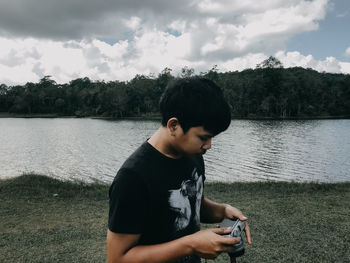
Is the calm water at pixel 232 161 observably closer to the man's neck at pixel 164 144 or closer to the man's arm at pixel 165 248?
A: the man's neck at pixel 164 144

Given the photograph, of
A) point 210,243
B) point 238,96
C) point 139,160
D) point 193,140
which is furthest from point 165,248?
point 238,96

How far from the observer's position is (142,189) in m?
1.42

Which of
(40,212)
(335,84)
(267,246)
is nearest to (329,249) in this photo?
(267,246)

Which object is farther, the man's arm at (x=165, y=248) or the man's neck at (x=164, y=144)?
A: the man's neck at (x=164, y=144)

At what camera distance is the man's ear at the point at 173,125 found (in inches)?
61.7

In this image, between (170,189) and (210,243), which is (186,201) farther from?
(210,243)

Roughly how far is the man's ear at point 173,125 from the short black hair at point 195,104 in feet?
0.07

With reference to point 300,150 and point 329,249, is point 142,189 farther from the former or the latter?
point 300,150

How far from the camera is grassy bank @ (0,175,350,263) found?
17.8 feet

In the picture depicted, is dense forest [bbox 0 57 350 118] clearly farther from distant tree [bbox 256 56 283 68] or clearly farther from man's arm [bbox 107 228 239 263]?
man's arm [bbox 107 228 239 263]

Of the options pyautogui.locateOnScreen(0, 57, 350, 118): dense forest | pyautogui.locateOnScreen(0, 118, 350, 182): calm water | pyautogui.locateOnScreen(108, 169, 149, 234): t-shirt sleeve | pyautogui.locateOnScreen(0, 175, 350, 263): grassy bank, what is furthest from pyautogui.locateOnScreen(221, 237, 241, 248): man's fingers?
pyautogui.locateOnScreen(0, 57, 350, 118): dense forest

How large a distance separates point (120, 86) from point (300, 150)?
330ft

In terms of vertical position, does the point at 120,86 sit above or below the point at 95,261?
above

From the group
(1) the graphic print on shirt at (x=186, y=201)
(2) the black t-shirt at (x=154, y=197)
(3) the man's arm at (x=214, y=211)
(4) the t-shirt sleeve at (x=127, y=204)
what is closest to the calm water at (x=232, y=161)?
(3) the man's arm at (x=214, y=211)
